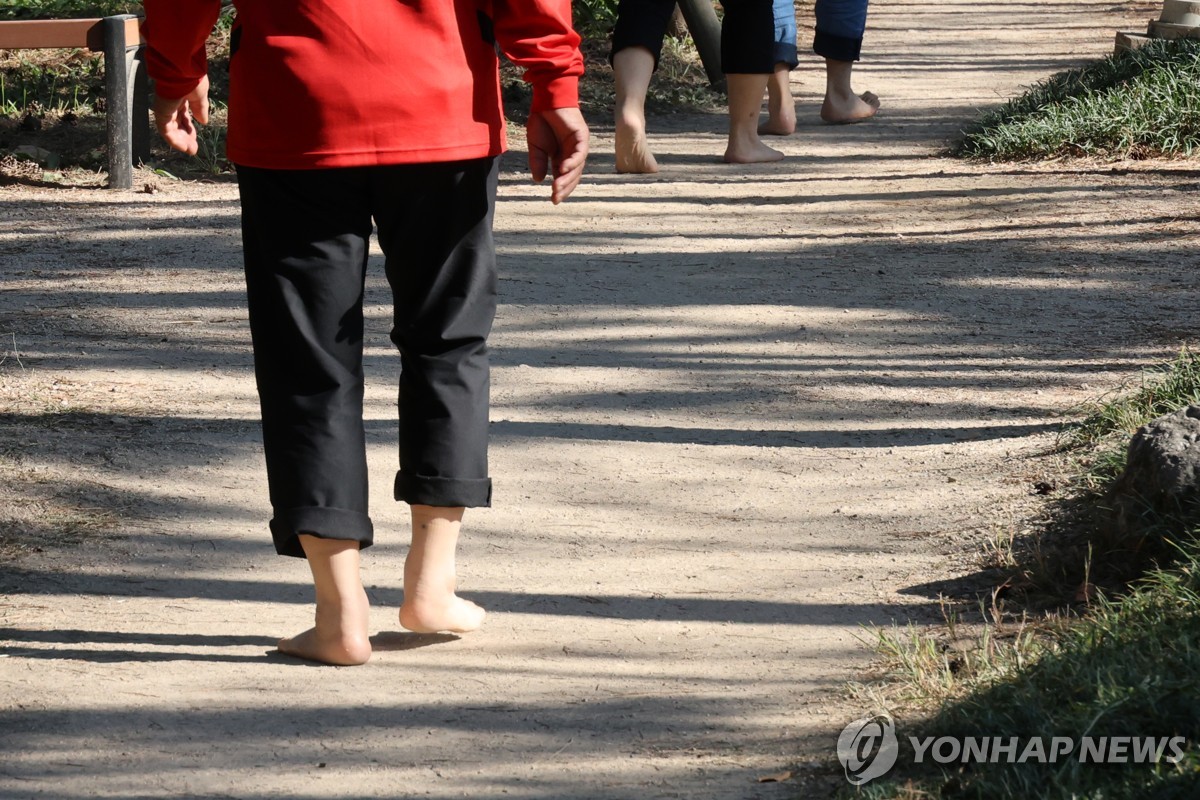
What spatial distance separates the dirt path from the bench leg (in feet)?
0.91

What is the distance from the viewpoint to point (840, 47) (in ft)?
27.7

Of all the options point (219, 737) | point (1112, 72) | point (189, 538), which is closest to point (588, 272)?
point (189, 538)

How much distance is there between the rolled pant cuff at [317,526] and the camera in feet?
8.85

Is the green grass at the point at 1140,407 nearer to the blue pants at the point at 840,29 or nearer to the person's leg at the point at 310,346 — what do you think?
the person's leg at the point at 310,346

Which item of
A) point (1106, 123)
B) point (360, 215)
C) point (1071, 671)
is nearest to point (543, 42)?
point (360, 215)

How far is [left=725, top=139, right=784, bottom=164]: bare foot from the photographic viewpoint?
303 inches

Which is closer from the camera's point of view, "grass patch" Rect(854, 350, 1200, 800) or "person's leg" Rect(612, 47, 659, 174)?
"grass patch" Rect(854, 350, 1200, 800)

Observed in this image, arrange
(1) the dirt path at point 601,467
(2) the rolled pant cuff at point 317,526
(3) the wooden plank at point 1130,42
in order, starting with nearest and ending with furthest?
(1) the dirt path at point 601,467 < (2) the rolled pant cuff at point 317,526 < (3) the wooden plank at point 1130,42

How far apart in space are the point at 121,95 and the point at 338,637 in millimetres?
4989

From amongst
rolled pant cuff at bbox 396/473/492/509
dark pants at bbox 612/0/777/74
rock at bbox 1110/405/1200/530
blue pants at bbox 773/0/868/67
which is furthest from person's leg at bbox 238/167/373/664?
blue pants at bbox 773/0/868/67

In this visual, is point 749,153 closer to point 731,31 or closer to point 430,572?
point 731,31

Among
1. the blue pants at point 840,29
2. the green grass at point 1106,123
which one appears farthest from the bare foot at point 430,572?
the blue pants at point 840,29

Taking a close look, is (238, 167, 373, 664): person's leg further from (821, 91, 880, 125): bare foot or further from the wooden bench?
(821, 91, 880, 125): bare foot

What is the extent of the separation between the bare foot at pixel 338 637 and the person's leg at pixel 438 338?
0.12 meters
